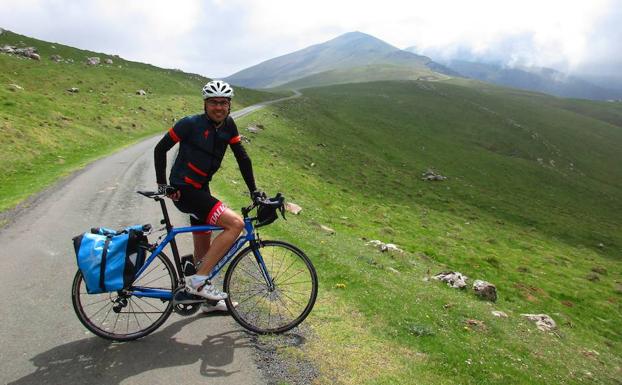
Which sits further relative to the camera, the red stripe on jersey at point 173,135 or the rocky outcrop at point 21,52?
the rocky outcrop at point 21,52

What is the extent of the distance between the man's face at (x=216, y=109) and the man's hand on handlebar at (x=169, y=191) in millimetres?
1551

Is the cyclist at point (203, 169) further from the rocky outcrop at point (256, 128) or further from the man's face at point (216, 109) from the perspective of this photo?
the rocky outcrop at point (256, 128)

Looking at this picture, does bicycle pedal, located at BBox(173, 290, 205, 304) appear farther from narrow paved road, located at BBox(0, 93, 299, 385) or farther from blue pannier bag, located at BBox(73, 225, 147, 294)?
blue pannier bag, located at BBox(73, 225, 147, 294)

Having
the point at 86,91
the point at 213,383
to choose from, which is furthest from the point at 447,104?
the point at 213,383

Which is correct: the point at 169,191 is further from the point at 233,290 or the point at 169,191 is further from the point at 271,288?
the point at 271,288

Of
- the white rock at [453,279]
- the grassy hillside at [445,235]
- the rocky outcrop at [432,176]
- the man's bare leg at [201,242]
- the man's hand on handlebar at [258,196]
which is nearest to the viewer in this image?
the man's hand on handlebar at [258,196]

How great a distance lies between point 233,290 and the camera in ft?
28.1

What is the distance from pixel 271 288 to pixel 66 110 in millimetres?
46183

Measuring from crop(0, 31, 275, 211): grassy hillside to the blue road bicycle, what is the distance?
14051 millimetres

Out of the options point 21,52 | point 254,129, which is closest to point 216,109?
point 254,129

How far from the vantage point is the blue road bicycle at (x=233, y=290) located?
7781mm

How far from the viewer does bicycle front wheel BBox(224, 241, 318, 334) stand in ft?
26.9

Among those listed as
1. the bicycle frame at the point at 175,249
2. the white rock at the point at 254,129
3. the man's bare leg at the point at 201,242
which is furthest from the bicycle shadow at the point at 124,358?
the white rock at the point at 254,129

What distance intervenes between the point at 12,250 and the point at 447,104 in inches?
4719
